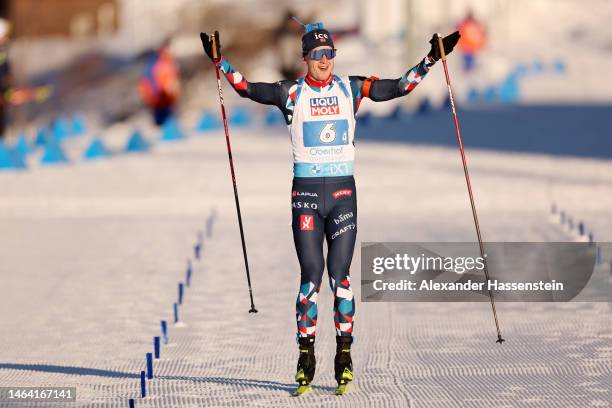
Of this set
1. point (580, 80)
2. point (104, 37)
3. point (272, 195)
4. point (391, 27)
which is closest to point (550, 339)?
point (272, 195)

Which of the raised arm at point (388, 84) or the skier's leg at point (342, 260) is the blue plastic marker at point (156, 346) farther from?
the raised arm at point (388, 84)

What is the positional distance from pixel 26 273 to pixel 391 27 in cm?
5096

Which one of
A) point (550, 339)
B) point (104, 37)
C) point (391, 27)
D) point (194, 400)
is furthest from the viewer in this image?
point (104, 37)

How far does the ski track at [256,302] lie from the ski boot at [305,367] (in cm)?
9

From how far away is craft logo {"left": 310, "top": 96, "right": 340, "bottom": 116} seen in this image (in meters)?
8.54

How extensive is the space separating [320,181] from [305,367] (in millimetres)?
1023

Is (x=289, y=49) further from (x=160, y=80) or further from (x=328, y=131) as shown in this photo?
(x=328, y=131)

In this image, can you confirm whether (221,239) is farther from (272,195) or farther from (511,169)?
(511,169)

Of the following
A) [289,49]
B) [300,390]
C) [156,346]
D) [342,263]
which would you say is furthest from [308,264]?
[289,49]

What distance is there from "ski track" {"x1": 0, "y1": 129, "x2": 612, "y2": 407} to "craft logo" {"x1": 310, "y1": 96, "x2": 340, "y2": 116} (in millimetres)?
1543

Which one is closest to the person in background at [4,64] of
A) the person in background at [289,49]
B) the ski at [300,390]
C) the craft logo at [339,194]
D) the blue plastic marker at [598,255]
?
the blue plastic marker at [598,255]

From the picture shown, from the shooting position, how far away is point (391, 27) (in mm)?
64250

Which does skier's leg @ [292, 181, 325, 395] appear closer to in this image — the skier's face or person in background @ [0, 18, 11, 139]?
the skier's face

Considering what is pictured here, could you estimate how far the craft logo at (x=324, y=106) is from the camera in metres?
8.54
